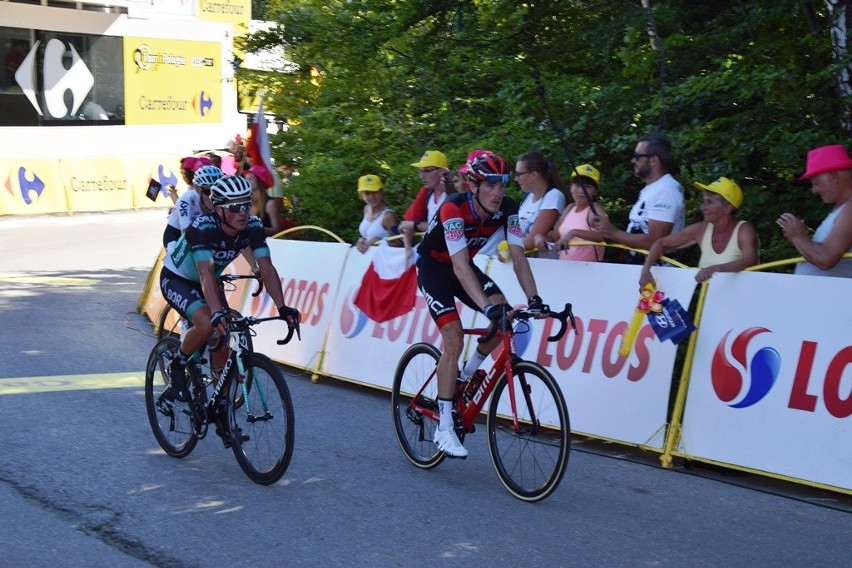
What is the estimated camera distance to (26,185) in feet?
81.6

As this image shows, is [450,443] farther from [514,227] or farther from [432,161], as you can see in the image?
[432,161]

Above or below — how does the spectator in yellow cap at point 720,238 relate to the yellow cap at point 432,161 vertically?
below

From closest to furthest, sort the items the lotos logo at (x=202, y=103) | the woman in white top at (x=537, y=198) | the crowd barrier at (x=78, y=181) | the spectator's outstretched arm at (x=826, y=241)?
the spectator's outstretched arm at (x=826, y=241) → the woman in white top at (x=537, y=198) → the crowd barrier at (x=78, y=181) → the lotos logo at (x=202, y=103)

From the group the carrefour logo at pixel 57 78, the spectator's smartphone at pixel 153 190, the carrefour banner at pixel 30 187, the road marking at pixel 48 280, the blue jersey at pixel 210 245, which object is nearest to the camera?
the blue jersey at pixel 210 245

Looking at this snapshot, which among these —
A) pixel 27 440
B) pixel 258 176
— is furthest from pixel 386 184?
pixel 27 440

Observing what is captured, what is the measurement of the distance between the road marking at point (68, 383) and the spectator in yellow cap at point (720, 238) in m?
4.60

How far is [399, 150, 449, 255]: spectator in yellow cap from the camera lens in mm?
9875

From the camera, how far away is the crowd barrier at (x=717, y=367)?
6.77 metres

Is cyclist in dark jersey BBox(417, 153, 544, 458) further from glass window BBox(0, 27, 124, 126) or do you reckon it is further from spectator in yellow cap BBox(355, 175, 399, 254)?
glass window BBox(0, 27, 124, 126)

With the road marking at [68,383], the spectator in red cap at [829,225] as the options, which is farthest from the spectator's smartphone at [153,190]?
the spectator in red cap at [829,225]

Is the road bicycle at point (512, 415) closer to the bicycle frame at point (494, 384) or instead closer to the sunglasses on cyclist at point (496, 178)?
the bicycle frame at point (494, 384)

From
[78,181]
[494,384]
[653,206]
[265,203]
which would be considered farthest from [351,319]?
[78,181]

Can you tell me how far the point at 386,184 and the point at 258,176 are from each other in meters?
1.64

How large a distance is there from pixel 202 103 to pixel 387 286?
2877 centimetres
